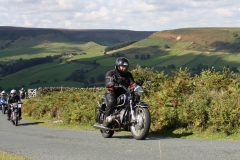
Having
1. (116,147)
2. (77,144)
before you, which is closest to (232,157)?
(116,147)

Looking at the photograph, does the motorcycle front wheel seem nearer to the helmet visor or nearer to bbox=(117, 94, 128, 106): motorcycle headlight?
bbox=(117, 94, 128, 106): motorcycle headlight

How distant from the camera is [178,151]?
9125 millimetres

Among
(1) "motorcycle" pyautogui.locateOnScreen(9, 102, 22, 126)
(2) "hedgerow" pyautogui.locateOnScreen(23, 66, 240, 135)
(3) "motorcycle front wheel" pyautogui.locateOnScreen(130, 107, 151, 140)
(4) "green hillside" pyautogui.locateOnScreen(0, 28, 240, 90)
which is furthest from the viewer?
(4) "green hillside" pyautogui.locateOnScreen(0, 28, 240, 90)

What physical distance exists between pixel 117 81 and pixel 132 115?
1.07m

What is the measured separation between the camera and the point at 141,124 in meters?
11.3

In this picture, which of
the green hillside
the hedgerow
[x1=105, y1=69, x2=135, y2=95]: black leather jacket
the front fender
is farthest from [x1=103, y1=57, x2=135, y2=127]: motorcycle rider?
the green hillside

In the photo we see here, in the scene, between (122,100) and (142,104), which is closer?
(142,104)

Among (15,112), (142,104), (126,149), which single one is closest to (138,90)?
(142,104)

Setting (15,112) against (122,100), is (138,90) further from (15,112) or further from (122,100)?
(15,112)

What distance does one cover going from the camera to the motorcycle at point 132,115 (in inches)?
443

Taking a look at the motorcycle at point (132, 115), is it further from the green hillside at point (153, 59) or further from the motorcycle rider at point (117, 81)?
the green hillside at point (153, 59)

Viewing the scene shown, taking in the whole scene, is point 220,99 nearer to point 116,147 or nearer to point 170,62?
point 116,147

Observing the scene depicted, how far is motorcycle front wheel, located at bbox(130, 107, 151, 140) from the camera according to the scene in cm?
1108

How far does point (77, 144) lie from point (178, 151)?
2.95m
